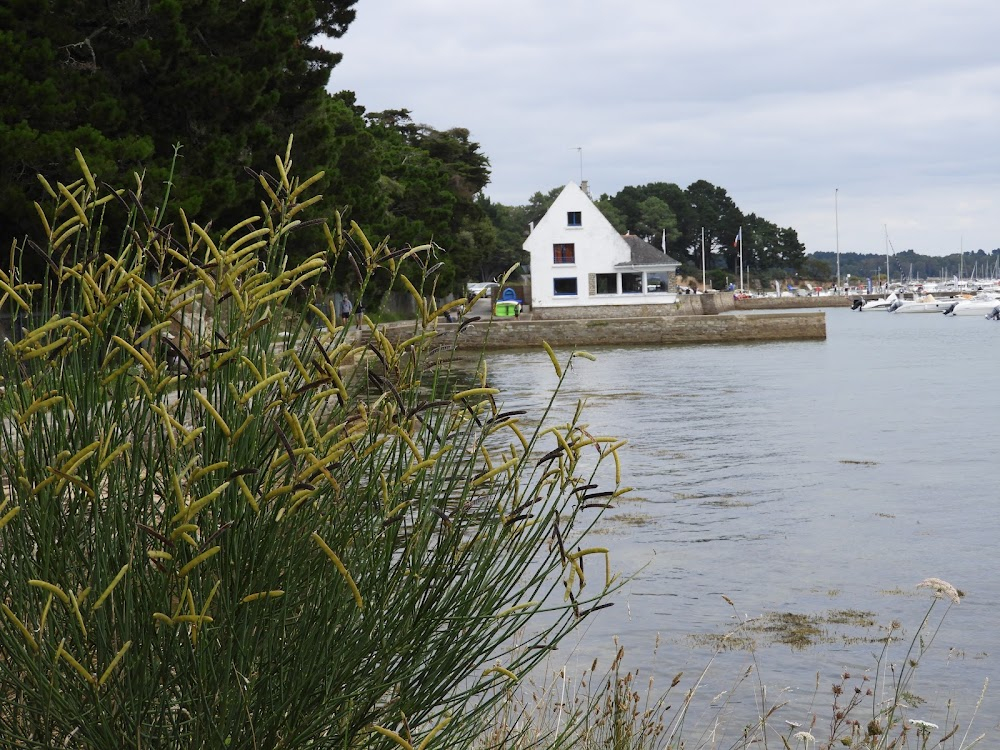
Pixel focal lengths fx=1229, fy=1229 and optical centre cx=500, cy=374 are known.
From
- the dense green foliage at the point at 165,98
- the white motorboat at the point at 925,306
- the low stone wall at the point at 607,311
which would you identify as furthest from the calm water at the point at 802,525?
the white motorboat at the point at 925,306

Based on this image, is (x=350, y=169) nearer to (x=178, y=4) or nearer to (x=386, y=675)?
(x=178, y=4)

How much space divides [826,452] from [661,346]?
31.7m

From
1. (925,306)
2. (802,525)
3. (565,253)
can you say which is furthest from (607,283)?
(925,306)

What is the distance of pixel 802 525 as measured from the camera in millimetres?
11812

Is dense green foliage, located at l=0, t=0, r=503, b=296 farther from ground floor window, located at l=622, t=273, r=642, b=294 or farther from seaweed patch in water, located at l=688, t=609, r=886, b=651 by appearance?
ground floor window, located at l=622, t=273, r=642, b=294

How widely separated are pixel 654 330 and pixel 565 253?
43.2 feet

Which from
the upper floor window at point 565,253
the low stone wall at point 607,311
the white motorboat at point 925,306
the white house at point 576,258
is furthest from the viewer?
the white motorboat at point 925,306

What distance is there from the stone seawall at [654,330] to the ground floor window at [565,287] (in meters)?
11.6

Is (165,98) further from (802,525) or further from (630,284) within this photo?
(630,284)

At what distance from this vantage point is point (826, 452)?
1722cm

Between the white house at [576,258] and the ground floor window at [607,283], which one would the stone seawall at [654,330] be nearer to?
the white house at [576,258]

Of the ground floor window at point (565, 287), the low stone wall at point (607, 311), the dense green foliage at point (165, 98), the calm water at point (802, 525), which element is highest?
the dense green foliage at point (165, 98)

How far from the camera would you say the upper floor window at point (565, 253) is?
61659mm

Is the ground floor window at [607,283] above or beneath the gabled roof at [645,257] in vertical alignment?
beneath
